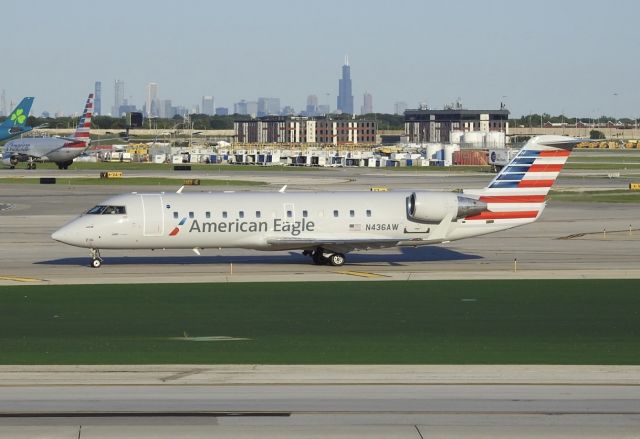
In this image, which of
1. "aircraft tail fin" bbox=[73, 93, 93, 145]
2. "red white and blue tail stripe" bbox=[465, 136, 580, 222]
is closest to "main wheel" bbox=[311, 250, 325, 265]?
"red white and blue tail stripe" bbox=[465, 136, 580, 222]

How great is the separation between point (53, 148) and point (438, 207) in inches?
3383

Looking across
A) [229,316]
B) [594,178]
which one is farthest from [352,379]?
[594,178]

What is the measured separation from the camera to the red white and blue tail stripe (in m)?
43.6

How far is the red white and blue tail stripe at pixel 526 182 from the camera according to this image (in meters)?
43.6

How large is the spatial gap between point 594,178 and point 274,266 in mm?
73609

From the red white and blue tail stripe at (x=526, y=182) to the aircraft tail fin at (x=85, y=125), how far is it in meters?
82.0

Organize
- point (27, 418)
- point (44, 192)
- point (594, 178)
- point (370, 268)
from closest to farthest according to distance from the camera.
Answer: point (27, 418) → point (370, 268) → point (44, 192) → point (594, 178)

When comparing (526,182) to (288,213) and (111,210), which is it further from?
(111,210)

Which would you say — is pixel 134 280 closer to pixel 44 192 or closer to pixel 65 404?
pixel 65 404

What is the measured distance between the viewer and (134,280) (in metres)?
39.4

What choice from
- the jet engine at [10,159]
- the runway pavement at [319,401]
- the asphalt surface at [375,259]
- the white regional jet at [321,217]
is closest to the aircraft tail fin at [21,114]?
the jet engine at [10,159]

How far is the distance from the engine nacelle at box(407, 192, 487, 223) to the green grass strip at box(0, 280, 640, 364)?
4.24 m

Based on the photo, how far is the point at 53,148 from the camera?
12119 centimetres

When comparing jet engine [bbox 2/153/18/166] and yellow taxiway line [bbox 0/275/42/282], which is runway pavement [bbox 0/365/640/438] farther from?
jet engine [bbox 2/153/18/166]
